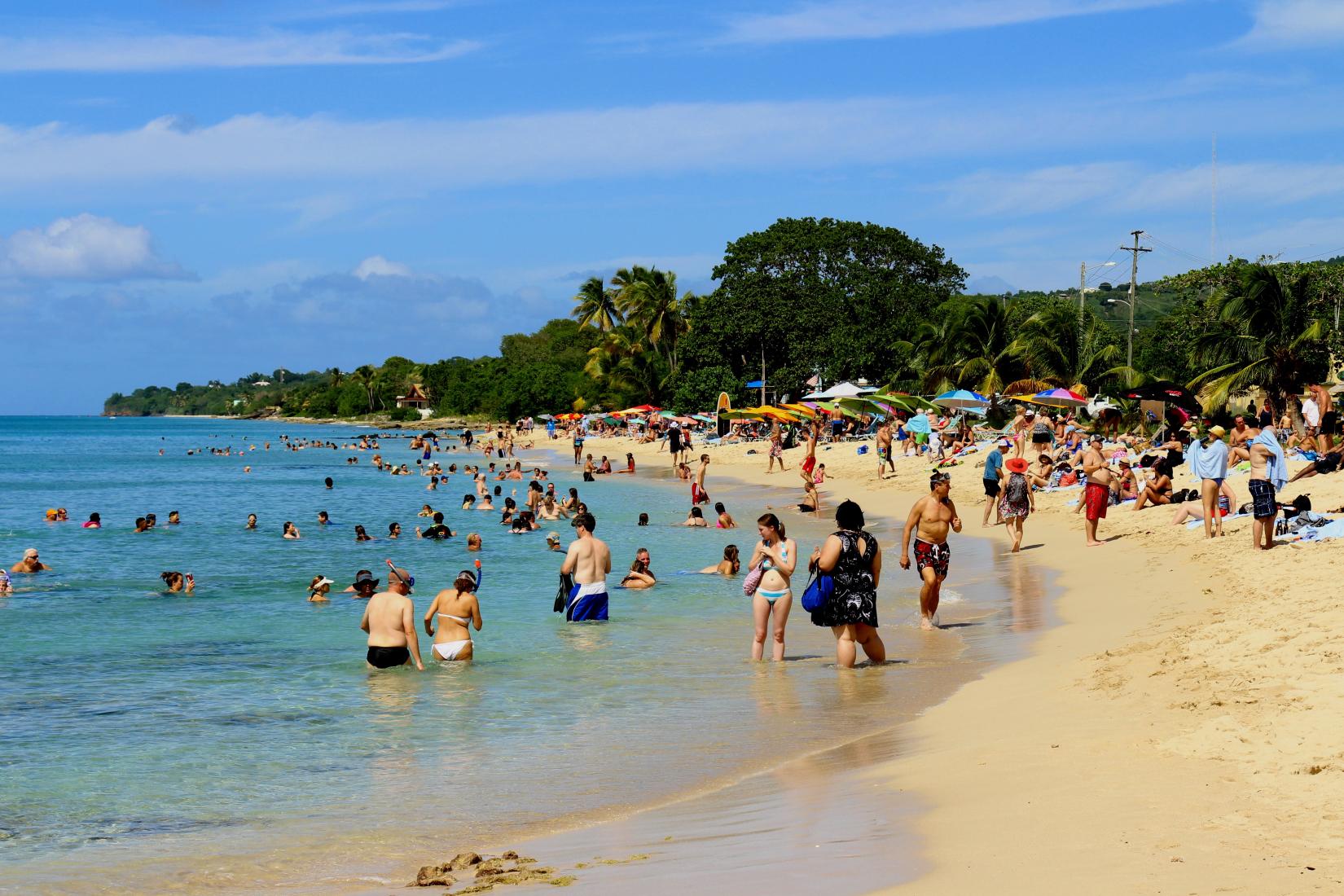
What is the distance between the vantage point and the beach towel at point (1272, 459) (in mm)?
14125

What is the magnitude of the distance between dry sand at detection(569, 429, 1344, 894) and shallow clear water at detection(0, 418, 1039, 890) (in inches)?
53.7

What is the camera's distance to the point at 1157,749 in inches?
270

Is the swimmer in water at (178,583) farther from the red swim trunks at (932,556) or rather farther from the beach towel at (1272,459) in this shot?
the beach towel at (1272,459)

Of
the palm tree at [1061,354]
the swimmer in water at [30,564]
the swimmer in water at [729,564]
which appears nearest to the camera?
the swimmer in water at [729,564]

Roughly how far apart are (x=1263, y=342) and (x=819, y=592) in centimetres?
2521

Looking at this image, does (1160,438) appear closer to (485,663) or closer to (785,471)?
(785,471)

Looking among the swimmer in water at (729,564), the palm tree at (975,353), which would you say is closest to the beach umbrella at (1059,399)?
the palm tree at (975,353)

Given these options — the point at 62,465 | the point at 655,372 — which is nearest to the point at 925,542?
the point at 655,372

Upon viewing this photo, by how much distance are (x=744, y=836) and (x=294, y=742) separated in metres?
4.60

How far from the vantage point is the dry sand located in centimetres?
498

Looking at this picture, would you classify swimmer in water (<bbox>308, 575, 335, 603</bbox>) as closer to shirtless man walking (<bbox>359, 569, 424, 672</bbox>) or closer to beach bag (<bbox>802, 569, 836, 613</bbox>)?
shirtless man walking (<bbox>359, 569, 424, 672</bbox>)

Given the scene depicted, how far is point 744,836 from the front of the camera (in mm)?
6121

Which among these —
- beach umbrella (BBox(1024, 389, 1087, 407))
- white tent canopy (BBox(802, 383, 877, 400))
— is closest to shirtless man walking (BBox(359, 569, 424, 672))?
beach umbrella (BBox(1024, 389, 1087, 407))

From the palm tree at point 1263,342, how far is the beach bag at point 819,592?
2435 centimetres
